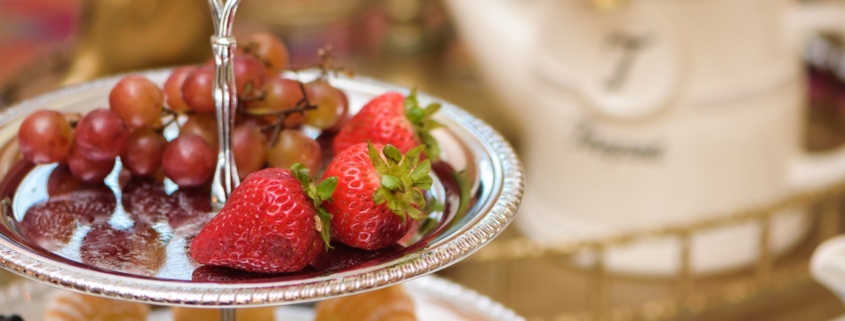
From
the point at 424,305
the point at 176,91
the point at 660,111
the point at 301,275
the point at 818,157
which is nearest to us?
the point at 301,275

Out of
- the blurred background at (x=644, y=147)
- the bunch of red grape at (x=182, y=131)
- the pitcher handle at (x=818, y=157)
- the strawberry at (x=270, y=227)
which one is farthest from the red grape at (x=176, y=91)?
the pitcher handle at (x=818, y=157)

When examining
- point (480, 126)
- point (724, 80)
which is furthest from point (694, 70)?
point (480, 126)

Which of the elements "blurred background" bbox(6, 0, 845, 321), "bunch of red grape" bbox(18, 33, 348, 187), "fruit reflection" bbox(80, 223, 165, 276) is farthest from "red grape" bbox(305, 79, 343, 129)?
"blurred background" bbox(6, 0, 845, 321)

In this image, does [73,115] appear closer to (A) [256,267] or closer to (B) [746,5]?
(A) [256,267]

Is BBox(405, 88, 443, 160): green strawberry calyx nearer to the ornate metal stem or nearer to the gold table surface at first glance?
the ornate metal stem

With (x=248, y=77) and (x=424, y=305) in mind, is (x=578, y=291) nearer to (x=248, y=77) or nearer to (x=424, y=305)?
(x=424, y=305)

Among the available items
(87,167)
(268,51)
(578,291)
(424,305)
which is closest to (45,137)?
(87,167)

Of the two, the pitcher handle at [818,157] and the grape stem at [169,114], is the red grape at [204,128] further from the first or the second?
the pitcher handle at [818,157]
